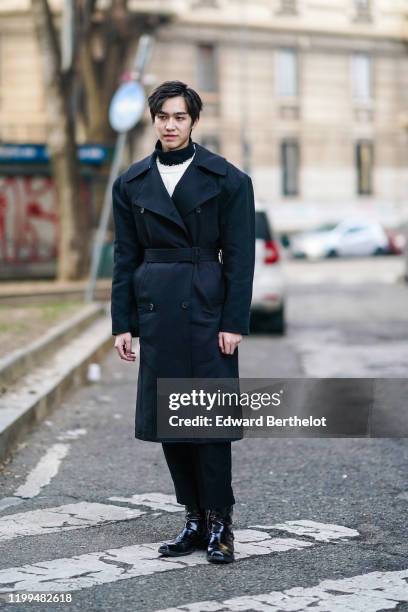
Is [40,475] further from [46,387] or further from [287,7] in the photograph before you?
[287,7]

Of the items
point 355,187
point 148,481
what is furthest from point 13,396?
point 355,187

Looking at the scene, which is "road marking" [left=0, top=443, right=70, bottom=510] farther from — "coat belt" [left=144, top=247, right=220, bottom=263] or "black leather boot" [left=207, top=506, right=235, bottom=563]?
"coat belt" [left=144, top=247, right=220, bottom=263]

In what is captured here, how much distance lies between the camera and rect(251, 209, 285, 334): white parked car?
50.8ft

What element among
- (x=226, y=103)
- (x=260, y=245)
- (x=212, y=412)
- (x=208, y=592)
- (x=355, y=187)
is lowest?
(x=208, y=592)

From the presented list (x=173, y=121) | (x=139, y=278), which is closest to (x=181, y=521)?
(x=139, y=278)

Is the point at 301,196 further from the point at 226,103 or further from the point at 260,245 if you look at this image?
the point at 260,245

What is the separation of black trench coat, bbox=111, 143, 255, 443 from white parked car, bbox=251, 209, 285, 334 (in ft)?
33.9

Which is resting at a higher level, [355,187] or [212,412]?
[355,187]

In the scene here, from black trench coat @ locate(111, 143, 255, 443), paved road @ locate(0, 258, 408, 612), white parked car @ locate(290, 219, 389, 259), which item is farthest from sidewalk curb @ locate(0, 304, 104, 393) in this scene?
white parked car @ locate(290, 219, 389, 259)

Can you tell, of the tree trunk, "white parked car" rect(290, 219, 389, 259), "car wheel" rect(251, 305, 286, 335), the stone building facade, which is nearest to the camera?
"car wheel" rect(251, 305, 286, 335)

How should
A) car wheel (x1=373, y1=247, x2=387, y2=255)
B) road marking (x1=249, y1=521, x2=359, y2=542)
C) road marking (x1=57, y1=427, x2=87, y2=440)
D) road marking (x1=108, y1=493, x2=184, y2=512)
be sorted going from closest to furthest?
road marking (x1=249, y1=521, x2=359, y2=542) → road marking (x1=108, y1=493, x2=184, y2=512) → road marking (x1=57, y1=427, x2=87, y2=440) → car wheel (x1=373, y1=247, x2=387, y2=255)

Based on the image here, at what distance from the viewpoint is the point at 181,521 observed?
224 inches

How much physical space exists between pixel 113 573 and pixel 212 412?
76 centimetres

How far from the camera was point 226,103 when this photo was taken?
47594mm
